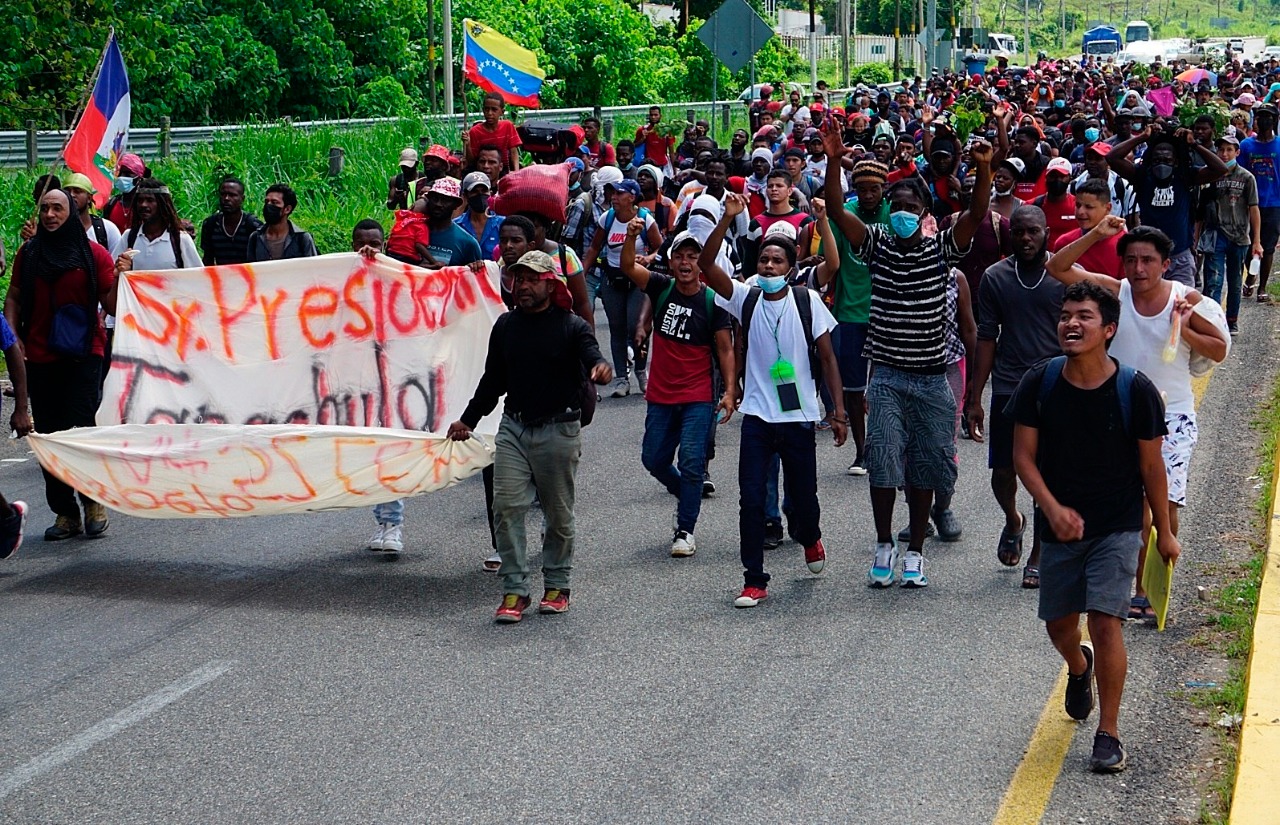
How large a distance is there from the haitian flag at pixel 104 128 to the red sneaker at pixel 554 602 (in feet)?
21.3

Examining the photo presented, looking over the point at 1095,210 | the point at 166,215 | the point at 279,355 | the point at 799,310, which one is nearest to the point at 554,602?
the point at 799,310

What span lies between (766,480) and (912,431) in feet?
2.27

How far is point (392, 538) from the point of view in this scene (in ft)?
28.6

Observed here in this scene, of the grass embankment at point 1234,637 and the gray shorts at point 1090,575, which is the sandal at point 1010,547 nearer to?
the grass embankment at point 1234,637

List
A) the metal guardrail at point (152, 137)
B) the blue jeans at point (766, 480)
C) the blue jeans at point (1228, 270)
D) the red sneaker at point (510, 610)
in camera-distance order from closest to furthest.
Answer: the red sneaker at point (510, 610) → the blue jeans at point (766, 480) → the blue jeans at point (1228, 270) → the metal guardrail at point (152, 137)

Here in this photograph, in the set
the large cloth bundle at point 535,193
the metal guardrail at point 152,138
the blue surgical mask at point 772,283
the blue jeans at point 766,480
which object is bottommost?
the blue jeans at point 766,480

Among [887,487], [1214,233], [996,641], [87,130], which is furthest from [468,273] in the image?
[1214,233]

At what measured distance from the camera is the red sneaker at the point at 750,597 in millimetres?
7641

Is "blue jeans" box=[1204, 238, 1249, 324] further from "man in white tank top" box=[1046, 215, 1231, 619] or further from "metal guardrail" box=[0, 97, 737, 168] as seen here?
"metal guardrail" box=[0, 97, 737, 168]

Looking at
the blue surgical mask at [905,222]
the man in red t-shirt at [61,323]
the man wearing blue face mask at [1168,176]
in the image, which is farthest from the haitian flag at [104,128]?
the man wearing blue face mask at [1168,176]

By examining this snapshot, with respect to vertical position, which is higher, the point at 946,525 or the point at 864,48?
the point at 864,48

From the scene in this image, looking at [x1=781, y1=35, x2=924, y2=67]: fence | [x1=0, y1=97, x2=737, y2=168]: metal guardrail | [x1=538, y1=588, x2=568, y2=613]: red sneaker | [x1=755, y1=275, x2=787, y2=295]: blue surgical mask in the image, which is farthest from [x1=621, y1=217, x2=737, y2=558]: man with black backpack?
[x1=781, y1=35, x2=924, y2=67]: fence

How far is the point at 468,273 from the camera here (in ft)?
29.7

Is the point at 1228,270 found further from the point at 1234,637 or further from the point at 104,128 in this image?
the point at 104,128
